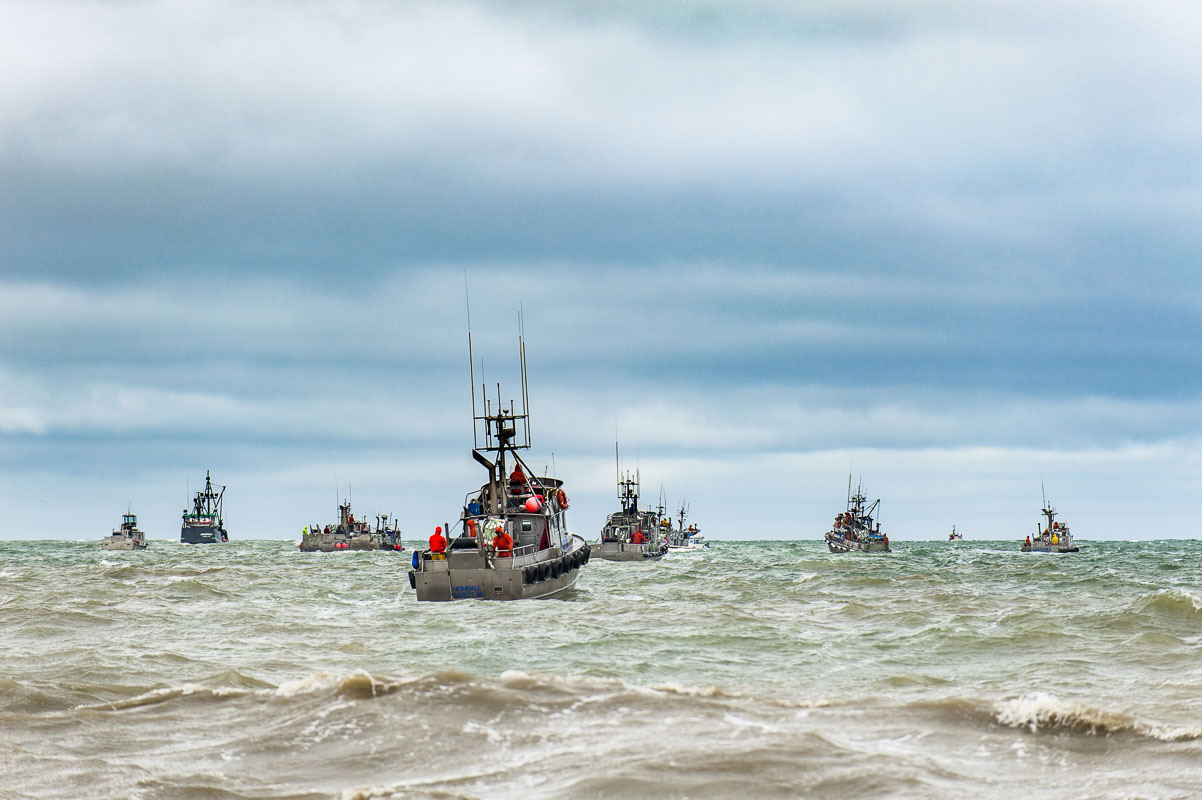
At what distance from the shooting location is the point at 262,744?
11859 mm

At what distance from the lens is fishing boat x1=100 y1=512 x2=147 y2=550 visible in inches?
5989

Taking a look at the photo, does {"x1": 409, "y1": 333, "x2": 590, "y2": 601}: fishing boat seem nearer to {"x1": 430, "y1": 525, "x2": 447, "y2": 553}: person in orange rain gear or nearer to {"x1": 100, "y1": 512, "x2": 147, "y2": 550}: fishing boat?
{"x1": 430, "y1": 525, "x2": 447, "y2": 553}: person in orange rain gear

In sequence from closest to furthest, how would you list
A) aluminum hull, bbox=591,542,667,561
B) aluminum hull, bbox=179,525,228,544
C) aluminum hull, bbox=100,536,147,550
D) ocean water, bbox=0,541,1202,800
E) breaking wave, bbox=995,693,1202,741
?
ocean water, bbox=0,541,1202,800 → breaking wave, bbox=995,693,1202,741 → aluminum hull, bbox=591,542,667,561 → aluminum hull, bbox=100,536,147,550 → aluminum hull, bbox=179,525,228,544

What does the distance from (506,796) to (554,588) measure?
1198 inches

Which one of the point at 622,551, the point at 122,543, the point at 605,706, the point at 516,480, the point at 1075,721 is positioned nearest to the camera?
the point at 1075,721

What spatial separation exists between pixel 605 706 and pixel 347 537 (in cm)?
13839

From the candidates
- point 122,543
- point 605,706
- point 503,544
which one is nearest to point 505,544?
point 503,544

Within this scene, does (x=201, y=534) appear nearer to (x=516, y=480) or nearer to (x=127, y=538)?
(x=127, y=538)

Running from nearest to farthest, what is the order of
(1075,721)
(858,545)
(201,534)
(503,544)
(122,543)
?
1. (1075,721)
2. (503,544)
3. (858,545)
4. (122,543)
5. (201,534)

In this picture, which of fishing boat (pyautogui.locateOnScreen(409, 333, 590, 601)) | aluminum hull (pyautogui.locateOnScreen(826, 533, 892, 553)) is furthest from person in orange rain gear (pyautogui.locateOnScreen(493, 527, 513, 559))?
aluminum hull (pyautogui.locateOnScreen(826, 533, 892, 553))

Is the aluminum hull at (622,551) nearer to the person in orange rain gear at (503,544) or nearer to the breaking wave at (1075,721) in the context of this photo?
the person in orange rain gear at (503,544)

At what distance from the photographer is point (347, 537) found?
482 ft

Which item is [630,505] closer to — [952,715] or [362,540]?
[362,540]

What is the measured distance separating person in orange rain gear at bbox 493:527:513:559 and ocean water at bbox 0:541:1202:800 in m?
7.06
